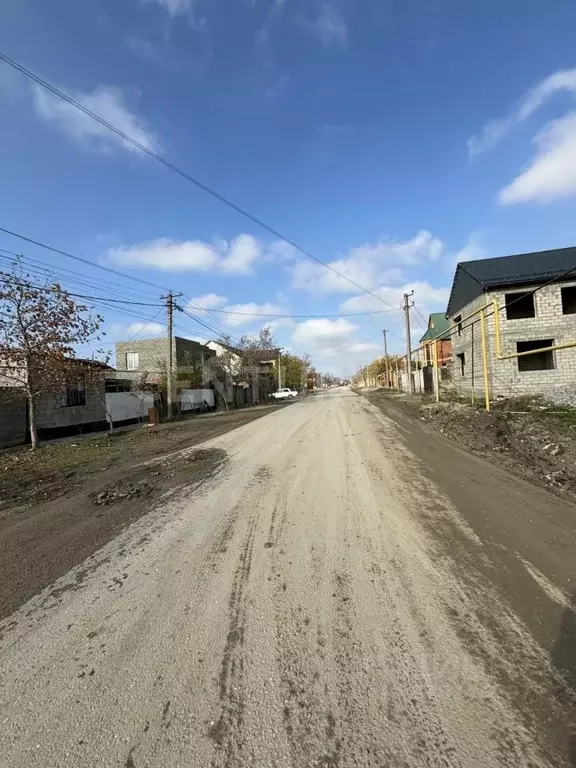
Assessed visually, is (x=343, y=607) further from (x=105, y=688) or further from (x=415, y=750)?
(x=105, y=688)

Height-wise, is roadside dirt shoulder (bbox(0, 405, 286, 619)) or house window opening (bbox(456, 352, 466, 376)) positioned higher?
house window opening (bbox(456, 352, 466, 376))

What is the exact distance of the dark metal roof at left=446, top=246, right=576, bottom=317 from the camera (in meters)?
16.8

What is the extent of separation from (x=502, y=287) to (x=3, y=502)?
1909 cm

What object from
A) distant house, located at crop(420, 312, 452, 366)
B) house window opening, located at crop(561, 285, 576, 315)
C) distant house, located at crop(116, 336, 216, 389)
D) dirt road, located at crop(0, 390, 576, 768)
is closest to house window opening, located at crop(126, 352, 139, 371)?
distant house, located at crop(116, 336, 216, 389)

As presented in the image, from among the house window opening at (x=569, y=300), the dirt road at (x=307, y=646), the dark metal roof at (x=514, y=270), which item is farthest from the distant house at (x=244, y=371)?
the dirt road at (x=307, y=646)

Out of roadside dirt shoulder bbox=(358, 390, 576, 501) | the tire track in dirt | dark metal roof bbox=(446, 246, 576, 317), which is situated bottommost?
the tire track in dirt

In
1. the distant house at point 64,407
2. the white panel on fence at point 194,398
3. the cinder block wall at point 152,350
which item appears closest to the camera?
the distant house at point 64,407

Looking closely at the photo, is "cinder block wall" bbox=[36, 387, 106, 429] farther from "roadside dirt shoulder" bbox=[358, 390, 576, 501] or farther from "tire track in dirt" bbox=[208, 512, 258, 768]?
"tire track in dirt" bbox=[208, 512, 258, 768]

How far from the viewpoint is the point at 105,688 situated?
2.04m

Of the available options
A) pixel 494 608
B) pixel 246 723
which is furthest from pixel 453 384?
pixel 246 723

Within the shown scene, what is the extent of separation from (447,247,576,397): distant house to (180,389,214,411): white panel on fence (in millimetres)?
18658

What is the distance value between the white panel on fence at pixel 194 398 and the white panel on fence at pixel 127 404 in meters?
4.08

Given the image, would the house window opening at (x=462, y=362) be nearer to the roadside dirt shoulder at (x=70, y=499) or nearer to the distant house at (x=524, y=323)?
the distant house at (x=524, y=323)

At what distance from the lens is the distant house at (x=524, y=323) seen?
16109mm
